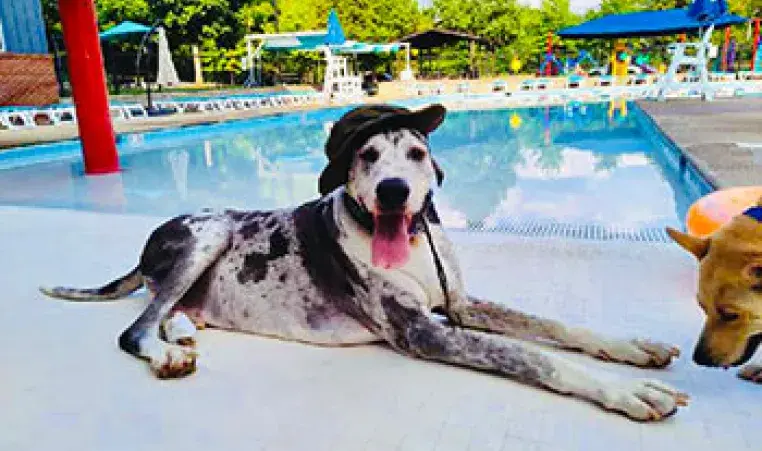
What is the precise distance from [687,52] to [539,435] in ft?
136

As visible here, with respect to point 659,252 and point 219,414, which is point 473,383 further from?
point 659,252

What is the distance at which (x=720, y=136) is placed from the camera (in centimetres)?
832

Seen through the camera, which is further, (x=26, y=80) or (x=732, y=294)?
(x=26, y=80)

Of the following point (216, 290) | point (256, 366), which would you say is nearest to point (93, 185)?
point (216, 290)

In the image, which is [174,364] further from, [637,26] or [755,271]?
[637,26]

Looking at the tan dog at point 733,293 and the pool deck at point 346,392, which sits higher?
the tan dog at point 733,293

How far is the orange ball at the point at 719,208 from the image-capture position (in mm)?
3160

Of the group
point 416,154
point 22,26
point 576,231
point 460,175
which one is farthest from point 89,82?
point 22,26

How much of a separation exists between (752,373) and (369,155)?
1622 mm

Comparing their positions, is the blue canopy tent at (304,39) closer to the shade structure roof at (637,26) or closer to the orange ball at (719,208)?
the shade structure roof at (637,26)

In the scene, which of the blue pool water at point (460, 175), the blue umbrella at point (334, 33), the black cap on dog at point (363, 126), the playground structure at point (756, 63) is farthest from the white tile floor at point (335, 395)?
the playground structure at point (756, 63)

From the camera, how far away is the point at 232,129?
15727 mm

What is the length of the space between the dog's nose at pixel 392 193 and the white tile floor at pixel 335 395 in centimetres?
68

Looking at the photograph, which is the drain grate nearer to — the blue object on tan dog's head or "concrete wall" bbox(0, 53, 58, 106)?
the blue object on tan dog's head
